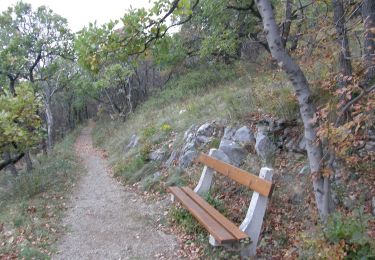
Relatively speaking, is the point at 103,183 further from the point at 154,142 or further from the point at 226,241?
the point at 226,241

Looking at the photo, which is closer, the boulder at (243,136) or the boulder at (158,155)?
the boulder at (243,136)

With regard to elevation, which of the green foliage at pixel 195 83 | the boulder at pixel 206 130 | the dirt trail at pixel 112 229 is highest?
the green foliage at pixel 195 83

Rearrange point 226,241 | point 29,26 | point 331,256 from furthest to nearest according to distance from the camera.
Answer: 1. point 29,26
2. point 226,241
3. point 331,256

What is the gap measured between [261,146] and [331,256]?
3283mm

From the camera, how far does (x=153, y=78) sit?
88.4 ft

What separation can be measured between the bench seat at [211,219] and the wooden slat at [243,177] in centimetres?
56

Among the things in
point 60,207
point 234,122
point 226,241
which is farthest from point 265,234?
point 60,207

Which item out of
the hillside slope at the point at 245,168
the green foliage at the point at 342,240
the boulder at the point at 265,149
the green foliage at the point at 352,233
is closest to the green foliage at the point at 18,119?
the hillside slope at the point at 245,168

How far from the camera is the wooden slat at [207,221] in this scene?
14.3 feet

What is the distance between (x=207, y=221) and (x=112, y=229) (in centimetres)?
238

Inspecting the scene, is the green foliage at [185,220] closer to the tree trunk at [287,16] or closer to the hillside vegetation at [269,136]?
the hillside vegetation at [269,136]

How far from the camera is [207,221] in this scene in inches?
194

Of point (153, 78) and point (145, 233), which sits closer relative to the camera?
point (145, 233)

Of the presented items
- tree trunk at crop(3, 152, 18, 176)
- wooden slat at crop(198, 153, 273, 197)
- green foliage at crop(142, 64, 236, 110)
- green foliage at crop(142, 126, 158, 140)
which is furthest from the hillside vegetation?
green foliage at crop(142, 64, 236, 110)
